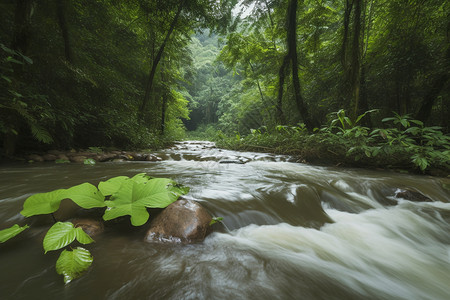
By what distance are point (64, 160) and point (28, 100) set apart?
1.09 metres

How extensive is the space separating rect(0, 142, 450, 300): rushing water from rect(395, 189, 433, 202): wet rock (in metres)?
0.17

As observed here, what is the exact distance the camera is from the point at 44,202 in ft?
3.12

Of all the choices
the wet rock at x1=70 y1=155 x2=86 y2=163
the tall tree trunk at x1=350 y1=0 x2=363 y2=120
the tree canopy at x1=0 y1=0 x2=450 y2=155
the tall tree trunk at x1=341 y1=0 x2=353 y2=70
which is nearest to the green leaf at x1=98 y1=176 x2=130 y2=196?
the tree canopy at x1=0 y1=0 x2=450 y2=155

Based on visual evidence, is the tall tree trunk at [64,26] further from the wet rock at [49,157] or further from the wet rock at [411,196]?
the wet rock at [411,196]

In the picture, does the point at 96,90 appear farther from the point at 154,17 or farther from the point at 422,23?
the point at 422,23

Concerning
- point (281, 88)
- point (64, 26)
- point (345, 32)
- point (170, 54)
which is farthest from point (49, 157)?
point (345, 32)

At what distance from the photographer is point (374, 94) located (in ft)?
16.1

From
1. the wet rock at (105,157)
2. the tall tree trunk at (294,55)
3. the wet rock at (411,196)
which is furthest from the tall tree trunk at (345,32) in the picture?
the wet rock at (105,157)

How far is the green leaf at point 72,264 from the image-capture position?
2.28 ft

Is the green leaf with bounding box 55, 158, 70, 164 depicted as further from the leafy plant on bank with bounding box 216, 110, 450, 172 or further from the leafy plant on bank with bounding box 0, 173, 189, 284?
the leafy plant on bank with bounding box 216, 110, 450, 172

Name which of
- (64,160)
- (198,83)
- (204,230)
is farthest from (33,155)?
(198,83)

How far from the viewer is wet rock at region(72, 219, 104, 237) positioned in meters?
1.02

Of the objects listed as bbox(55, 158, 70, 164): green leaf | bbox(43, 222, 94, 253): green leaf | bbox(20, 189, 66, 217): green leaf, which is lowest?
bbox(55, 158, 70, 164): green leaf

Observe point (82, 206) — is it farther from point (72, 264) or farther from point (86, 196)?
point (72, 264)
